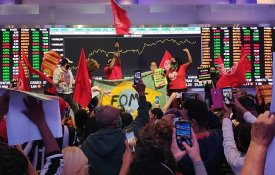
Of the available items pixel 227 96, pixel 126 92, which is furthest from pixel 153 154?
pixel 126 92

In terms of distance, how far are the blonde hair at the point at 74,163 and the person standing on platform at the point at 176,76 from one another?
7867 mm

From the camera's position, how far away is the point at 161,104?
372 inches

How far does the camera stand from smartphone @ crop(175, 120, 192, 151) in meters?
2.51

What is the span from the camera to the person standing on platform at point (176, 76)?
34.2 ft

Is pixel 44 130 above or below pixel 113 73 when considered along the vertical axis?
below

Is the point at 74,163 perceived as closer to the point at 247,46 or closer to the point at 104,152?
the point at 104,152

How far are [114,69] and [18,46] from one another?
2569 millimetres

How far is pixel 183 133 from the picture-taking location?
8.33 ft

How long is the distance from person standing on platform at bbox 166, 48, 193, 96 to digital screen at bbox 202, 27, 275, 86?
1.32 m

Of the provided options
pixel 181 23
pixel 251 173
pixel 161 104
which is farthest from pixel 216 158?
pixel 181 23

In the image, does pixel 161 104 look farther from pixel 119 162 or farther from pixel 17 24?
pixel 119 162

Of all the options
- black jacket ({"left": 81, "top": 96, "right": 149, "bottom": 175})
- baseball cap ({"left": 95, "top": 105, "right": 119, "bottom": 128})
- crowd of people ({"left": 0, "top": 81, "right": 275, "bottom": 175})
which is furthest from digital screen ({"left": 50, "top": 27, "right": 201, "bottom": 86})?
black jacket ({"left": 81, "top": 96, "right": 149, "bottom": 175})

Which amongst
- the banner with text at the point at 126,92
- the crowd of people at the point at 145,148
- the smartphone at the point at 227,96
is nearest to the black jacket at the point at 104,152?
the crowd of people at the point at 145,148

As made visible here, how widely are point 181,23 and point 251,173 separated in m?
10.9
